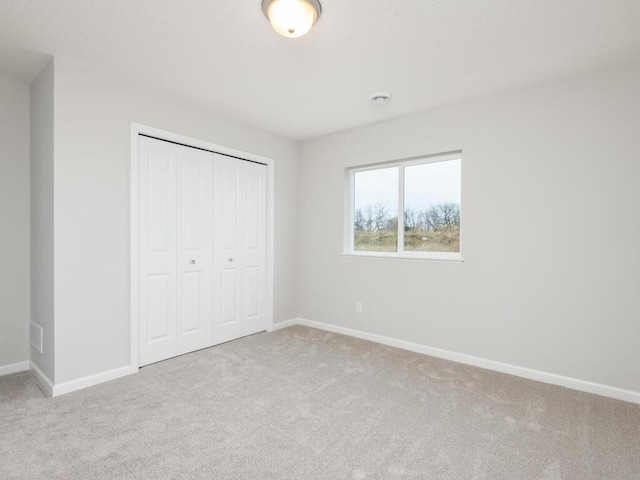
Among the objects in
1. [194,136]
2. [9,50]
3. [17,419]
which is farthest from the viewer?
[194,136]

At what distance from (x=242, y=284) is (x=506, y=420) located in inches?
109

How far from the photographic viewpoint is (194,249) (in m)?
3.40

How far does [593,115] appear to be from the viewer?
259cm

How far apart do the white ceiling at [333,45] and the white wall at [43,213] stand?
0.24 m

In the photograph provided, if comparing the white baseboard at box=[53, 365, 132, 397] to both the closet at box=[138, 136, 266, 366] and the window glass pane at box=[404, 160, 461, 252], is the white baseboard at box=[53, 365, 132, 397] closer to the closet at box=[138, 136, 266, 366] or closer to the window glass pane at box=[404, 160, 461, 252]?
the closet at box=[138, 136, 266, 366]

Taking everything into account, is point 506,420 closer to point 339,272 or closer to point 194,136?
point 339,272

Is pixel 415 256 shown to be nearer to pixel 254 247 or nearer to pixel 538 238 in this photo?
pixel 538 238

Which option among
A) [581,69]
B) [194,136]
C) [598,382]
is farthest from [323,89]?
[598,382]

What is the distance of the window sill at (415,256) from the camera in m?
3.34

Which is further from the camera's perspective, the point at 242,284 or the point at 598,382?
the point at 242,284

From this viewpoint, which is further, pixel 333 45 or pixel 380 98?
pixel 380 98

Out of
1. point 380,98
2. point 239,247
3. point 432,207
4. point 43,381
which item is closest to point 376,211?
point 432,207

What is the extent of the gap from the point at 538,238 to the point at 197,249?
308 cm

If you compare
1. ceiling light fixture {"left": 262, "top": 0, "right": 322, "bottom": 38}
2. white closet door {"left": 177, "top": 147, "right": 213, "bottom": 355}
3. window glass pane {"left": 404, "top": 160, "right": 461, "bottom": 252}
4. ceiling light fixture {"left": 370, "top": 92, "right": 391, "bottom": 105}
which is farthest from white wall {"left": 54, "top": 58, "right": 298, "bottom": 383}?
window glass pane {"left": 404, "top": 160, "right": 461, "bottom": 252}
